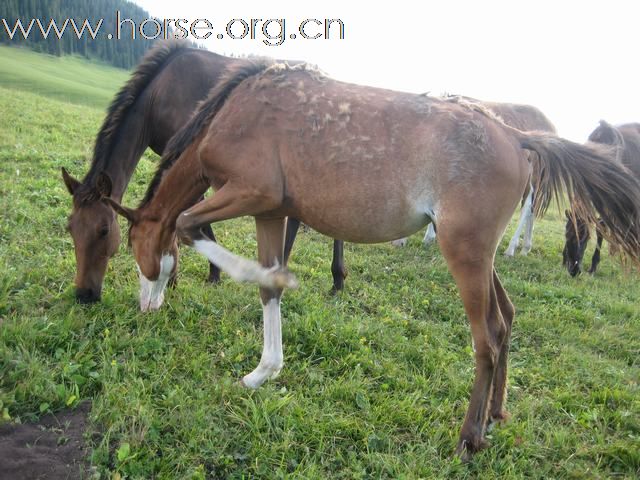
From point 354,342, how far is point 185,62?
3190 mm

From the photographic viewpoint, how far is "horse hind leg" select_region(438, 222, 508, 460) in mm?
2727

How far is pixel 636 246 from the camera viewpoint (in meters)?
3.12

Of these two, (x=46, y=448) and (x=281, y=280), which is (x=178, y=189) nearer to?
(x=281, y=280)

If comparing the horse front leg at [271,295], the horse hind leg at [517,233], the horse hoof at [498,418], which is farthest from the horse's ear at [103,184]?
the horse hind leg at [517,233]

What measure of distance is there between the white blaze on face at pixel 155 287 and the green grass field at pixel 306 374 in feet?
0.32

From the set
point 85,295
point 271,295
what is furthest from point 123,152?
point 271,295

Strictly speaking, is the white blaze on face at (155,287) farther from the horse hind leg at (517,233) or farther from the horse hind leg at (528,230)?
the horse hind leg at (528,230)

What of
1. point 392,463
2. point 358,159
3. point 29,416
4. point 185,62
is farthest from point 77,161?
point 392,463

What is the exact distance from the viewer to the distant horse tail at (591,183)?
9.92ft

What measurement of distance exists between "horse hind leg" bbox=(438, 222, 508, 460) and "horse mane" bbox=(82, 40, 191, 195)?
3140 millimetres

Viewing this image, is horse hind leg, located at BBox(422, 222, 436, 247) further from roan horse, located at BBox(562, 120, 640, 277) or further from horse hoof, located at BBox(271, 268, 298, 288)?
horse hoof, located at BBox(271, 268, 298, 288)

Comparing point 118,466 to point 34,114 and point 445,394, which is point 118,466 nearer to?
point 445,394

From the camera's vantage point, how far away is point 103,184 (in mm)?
4039

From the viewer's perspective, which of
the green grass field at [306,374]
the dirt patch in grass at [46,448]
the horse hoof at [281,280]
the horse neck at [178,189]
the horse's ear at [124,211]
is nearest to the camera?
the dirt patch in grass at [46,448]
